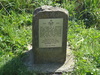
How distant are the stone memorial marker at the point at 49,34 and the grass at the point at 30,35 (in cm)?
37

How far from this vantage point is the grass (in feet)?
12.1

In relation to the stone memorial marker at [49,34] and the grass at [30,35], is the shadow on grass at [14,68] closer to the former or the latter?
the grass at [30,35]

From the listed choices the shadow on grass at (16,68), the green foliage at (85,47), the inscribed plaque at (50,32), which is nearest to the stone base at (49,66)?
the shadow on grass at (16,68)

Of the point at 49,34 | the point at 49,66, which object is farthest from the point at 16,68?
the point at 49,34

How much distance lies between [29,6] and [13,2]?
479 mm

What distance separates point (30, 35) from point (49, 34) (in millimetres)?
1113

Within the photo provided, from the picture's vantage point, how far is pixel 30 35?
4.70 m

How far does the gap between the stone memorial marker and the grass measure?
369mm

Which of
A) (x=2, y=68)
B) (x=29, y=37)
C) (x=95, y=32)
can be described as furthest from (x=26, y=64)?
(x=95, y=32)

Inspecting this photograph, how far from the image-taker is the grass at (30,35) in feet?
12.1

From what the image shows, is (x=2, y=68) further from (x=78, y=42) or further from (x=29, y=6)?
(x=29, y=6)

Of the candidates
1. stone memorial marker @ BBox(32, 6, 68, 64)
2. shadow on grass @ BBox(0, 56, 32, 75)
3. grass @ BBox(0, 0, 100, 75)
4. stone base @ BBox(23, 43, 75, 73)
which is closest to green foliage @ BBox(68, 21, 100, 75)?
grass @ BBox(0, 0, 100, 75)

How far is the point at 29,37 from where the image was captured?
4.61m

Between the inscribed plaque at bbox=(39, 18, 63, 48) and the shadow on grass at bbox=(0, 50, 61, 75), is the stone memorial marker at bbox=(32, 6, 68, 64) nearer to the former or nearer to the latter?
the inscribed plaque at bbox=(39, 18, 63, 48)
